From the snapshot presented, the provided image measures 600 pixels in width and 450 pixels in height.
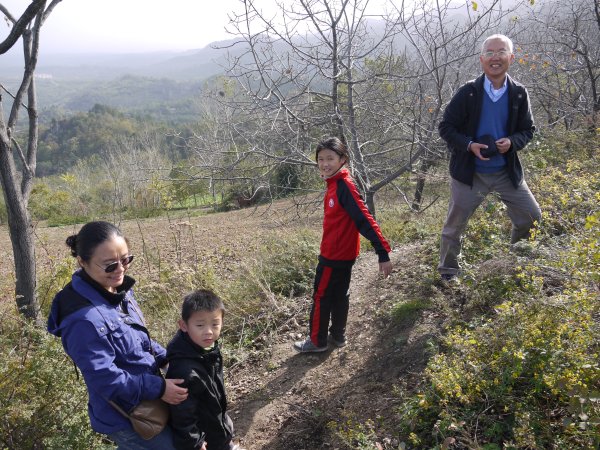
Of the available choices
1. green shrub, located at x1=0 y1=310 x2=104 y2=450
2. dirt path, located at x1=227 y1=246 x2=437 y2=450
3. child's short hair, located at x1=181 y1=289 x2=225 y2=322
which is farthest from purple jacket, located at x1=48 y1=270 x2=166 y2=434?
dirt path, located at x1=227 y1=246 x2=437 y2=450

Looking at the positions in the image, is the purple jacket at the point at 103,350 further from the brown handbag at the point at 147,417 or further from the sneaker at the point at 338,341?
the sneaker at the point at 338,341

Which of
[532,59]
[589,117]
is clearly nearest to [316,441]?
[589,117]

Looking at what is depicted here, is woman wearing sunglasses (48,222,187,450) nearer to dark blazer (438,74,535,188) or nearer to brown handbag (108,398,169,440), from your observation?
brown handbag (108,398,169,440)

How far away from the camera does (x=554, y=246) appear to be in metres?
3.11

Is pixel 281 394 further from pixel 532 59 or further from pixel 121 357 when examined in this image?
pixel 532 59

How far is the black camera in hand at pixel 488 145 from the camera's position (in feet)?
10.5

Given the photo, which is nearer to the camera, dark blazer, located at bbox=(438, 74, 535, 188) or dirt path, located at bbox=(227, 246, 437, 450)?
dirt path, located at bbox=(227, 246, 437, 450)

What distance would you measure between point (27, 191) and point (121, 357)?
291cm

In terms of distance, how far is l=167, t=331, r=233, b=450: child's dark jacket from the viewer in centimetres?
209

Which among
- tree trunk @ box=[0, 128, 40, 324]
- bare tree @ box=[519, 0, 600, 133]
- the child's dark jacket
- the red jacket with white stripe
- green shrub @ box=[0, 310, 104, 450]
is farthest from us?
bare tree @ box=[519, 0, 600, 133]

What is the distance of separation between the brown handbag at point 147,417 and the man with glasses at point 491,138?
255 cm

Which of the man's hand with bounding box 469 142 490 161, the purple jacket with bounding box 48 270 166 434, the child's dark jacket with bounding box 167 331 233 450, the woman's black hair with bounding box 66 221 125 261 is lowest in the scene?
the child's dark jacket with bounding box 167 331 233 450

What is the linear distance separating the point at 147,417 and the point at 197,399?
27 cm

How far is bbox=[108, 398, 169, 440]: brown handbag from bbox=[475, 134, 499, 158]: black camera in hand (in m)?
2.63
